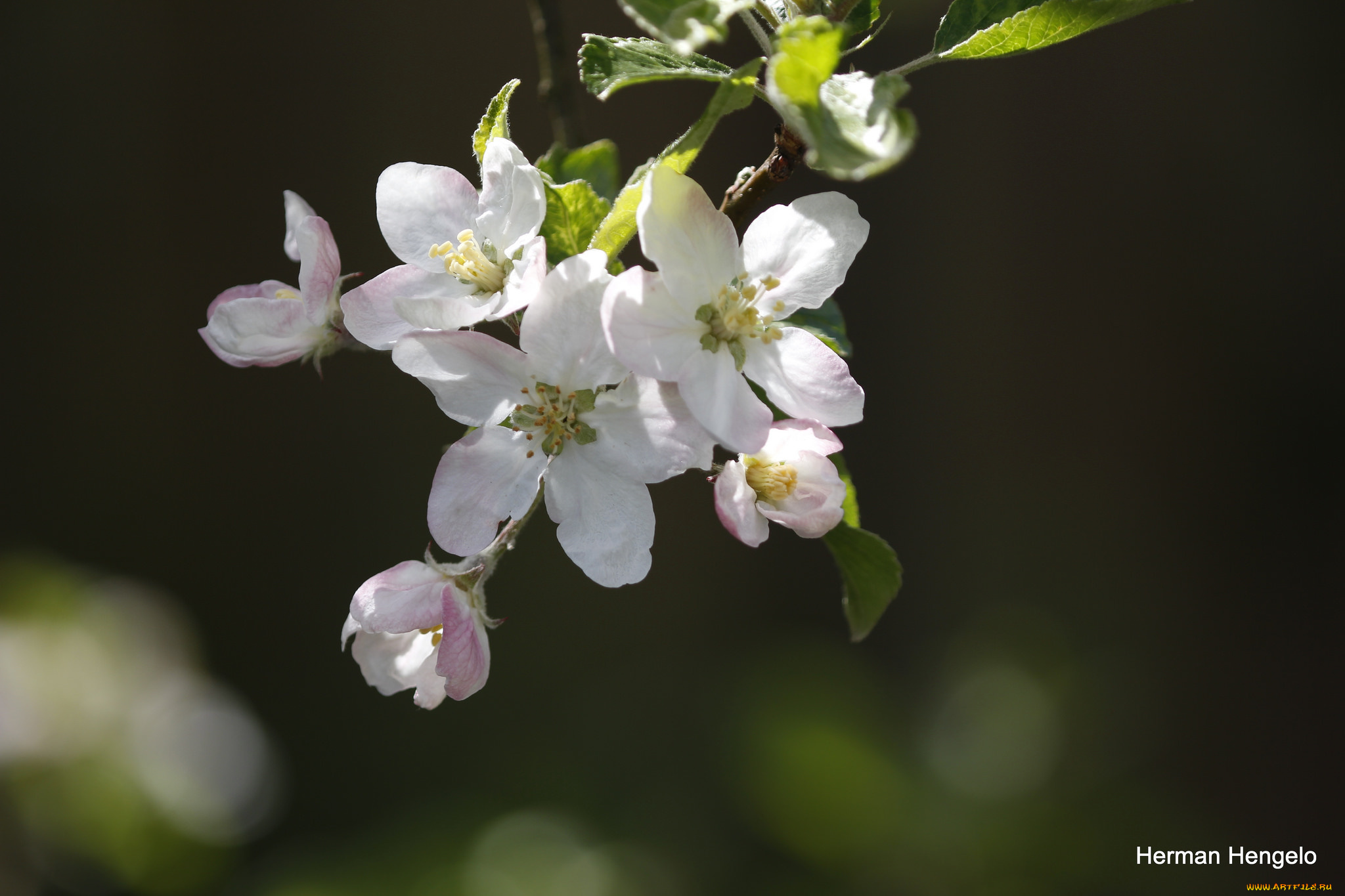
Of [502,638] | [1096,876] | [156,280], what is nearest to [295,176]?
[156,280]

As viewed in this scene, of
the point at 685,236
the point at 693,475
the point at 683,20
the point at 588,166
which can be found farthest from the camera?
the point at 693,475

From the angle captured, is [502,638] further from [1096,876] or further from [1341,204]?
[1341,204]

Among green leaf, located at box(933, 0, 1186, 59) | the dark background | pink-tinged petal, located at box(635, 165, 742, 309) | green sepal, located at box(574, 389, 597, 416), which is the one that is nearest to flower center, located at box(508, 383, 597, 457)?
green sepal, located at box(574, 389, 597, 416)

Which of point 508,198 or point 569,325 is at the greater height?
point 508,198

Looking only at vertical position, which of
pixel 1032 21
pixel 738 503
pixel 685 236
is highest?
pixel 1032 21

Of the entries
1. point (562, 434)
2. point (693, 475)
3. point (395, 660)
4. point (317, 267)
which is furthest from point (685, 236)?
point (693, 475)

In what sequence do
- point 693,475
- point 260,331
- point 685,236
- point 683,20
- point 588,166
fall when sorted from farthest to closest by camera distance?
point 693,475 → point 588,166 → point 260,331 → point 685,236 → point 683,20

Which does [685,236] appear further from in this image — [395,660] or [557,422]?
[395,660]
